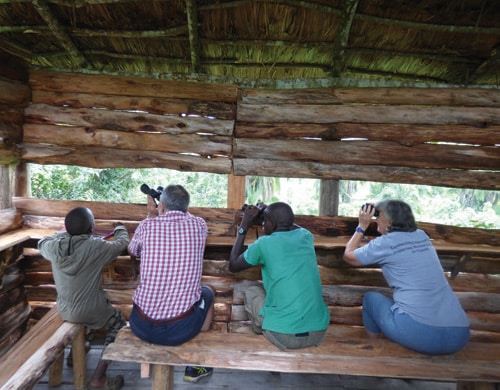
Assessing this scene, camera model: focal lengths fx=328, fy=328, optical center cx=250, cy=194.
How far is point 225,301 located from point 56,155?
296 cm

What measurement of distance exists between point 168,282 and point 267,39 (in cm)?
295

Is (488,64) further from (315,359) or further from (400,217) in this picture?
(315,359)

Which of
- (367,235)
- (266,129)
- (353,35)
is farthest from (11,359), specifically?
(353,35)

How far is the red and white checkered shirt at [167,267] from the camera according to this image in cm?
294

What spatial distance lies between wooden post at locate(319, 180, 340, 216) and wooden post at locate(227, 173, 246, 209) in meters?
1.07

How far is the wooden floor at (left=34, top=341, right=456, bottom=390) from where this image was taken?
11.6 ft

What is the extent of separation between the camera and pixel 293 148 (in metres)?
4.22

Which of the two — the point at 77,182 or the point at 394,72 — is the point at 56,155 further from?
the point at 394,72

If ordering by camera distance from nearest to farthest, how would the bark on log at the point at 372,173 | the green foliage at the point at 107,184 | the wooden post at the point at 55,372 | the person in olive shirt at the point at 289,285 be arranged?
Answer: the person in olive shirt at the point at 289,285
the wooden post at the point at 55,372
the bark on log at the point at 372,173
the green foliage at the point at 107,184

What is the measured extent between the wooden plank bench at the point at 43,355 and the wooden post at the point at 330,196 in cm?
318

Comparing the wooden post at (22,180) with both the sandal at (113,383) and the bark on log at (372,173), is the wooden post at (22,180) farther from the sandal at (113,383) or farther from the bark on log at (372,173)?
the bark on log at (372,173)

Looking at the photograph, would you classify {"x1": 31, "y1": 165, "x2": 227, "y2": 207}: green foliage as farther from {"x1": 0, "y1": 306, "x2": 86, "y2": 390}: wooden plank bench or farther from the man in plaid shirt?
the man in plaid shirt

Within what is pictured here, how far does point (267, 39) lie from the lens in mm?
3893

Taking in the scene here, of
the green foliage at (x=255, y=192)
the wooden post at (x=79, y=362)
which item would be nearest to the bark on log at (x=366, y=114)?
the green foliage at (x=255, y=192)
